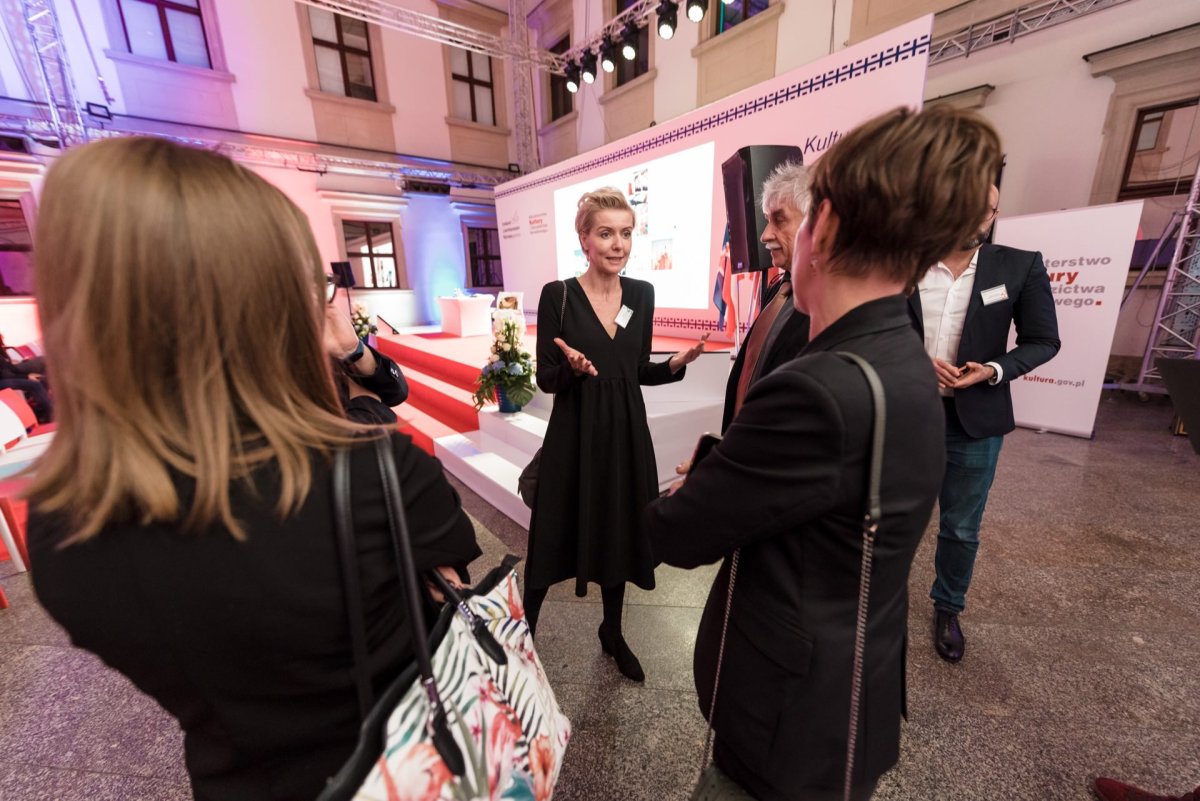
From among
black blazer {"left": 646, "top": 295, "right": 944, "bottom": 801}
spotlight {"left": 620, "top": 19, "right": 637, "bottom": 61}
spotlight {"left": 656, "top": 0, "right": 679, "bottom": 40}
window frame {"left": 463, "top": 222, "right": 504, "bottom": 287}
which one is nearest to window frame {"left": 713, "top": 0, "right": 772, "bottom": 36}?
spotlight {"left": 656, "top": 0, "right": 679, "bottom": 40}

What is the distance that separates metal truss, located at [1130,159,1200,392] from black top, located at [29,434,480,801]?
7.15m

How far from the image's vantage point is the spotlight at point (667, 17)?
6348 millimetres

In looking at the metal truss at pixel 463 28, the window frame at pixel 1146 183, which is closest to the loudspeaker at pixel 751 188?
the window frame at pixel 1146 183

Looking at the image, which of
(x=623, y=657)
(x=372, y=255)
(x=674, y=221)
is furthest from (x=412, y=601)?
(x=372, y=255)

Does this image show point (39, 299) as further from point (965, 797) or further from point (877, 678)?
point (965, 797)

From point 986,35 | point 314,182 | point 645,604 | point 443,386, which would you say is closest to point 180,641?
point 645,604

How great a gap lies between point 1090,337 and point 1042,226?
1.12 meters

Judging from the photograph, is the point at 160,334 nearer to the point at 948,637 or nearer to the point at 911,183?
the point at 911,183

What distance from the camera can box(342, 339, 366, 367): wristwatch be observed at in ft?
4.46

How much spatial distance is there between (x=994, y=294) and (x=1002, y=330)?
0.50 feet

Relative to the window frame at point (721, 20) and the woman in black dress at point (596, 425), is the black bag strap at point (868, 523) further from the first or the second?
the window frame at point (721, 20)

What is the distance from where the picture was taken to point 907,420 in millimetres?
681

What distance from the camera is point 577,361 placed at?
1.56m

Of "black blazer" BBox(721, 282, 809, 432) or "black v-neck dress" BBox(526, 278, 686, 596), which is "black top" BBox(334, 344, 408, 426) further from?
"black blazer" BBox(721, 282, 809, 432)
